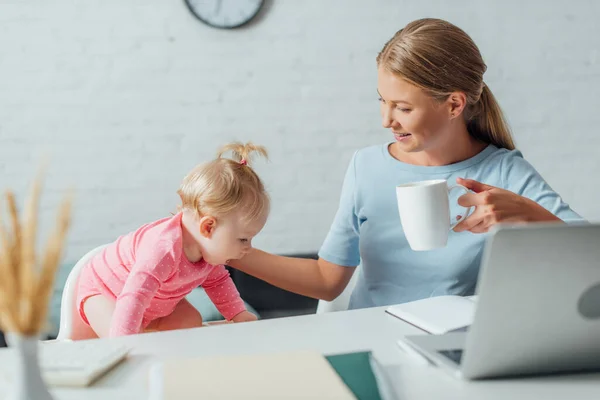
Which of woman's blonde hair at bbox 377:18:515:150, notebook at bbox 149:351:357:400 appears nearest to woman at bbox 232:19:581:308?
woman's blonde hair at bbox 377:18:515:150

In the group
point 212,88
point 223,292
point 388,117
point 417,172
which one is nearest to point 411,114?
point 388,117

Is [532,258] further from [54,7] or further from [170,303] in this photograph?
[54,7]

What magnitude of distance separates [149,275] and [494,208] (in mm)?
657

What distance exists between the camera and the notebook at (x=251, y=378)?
0.73 m

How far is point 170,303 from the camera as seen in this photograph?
155 cm

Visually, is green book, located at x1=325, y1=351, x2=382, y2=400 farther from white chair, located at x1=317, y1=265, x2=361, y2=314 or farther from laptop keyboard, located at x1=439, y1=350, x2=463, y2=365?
white chair, located at x1=317, y1=265, x2=361, y2=314

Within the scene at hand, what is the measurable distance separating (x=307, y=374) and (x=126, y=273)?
0.83m

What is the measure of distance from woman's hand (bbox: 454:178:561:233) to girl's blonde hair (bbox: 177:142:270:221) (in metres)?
0.44

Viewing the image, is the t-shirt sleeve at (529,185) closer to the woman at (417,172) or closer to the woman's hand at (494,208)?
the woman at (417,172)

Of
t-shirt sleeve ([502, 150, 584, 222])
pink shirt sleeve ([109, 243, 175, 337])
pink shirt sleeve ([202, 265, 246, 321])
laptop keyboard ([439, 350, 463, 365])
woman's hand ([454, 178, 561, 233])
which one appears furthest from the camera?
pink shirt sleeve ([202, 265, 246, 321])

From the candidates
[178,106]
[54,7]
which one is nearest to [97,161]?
[178,106]

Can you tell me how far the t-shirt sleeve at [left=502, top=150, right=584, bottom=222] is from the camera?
1450 millimetres

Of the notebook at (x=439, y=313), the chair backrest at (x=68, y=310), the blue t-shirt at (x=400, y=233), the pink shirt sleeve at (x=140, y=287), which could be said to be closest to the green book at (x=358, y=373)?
the notebook at (x=439, y=313)

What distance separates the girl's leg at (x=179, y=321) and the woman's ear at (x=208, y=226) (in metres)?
0.22
